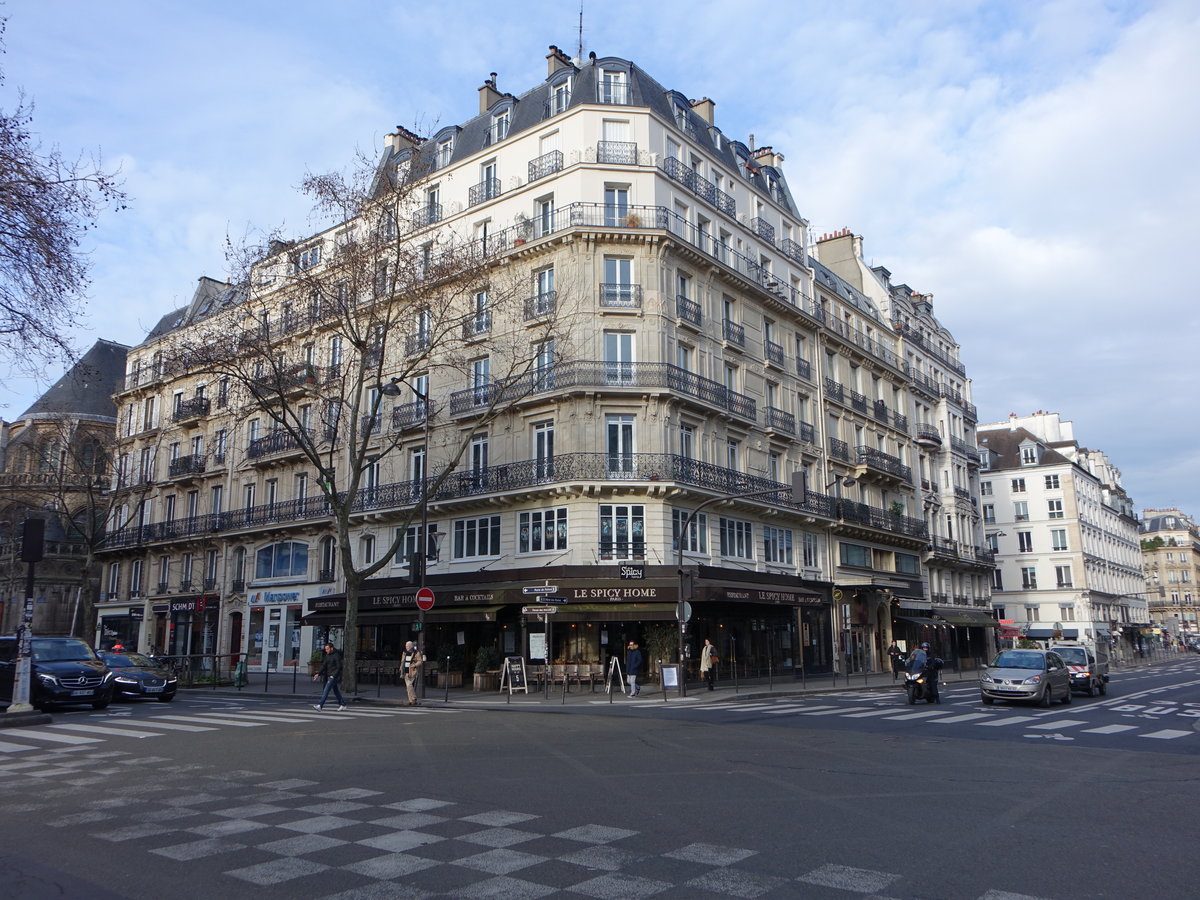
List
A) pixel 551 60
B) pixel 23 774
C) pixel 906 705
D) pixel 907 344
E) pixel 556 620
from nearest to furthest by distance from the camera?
pixel 23 774
pixel 906 705
pixel 556 620
pixel 551 60
pixel 907 344

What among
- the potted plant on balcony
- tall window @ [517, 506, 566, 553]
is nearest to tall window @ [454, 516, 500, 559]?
tall window @ [517, 506, 566, 553]

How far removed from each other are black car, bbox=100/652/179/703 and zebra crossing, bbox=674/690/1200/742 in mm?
13816

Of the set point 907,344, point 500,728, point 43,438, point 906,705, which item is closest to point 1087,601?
point 907,344

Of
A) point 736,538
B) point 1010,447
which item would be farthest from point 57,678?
point 1010,447

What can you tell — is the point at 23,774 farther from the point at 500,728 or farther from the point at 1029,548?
the point at 1029,548

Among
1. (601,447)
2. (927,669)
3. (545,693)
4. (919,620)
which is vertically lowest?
(545,693)

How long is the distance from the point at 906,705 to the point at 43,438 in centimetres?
3986

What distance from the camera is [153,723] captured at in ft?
54.5

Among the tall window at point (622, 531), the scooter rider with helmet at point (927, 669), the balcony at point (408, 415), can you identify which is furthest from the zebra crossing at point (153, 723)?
the balcony at point (408, 415)

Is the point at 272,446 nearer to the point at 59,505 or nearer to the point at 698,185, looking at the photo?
the point at 698,185

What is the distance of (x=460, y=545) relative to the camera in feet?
105

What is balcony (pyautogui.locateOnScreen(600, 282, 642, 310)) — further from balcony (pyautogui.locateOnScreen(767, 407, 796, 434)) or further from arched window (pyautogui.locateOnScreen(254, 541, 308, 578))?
arched window (pyautogui.locateOnScreen(254, 541, 308, 578))

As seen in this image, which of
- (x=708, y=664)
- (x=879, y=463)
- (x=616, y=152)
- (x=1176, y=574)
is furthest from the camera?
(x=1176, y=574)

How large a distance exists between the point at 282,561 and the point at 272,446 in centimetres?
521
